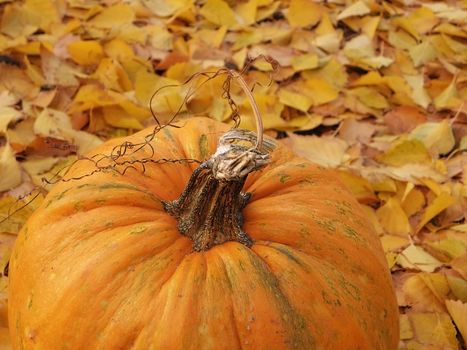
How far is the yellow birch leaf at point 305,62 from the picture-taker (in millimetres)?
3011

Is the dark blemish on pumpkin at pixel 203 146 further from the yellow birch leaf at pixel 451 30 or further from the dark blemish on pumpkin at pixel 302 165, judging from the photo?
the yellow birch leaf at pixel 451 30

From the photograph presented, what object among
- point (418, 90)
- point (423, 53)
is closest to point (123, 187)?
point (418, 90)

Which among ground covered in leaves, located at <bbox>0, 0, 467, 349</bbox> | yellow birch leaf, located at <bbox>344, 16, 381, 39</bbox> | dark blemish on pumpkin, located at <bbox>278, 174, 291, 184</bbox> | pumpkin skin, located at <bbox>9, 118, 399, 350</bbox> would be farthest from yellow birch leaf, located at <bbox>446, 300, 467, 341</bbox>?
yellow birch leaf, located at <bbox>344, 16, 381, 39</bbox>

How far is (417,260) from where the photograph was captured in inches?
84.4

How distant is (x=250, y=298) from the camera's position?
1.24m

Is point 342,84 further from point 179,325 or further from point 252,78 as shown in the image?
point 179,325

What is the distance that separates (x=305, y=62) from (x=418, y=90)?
53 centimetres

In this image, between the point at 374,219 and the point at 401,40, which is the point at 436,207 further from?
the point at 401,40

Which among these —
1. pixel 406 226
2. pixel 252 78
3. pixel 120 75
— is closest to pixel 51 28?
pixel 120 75

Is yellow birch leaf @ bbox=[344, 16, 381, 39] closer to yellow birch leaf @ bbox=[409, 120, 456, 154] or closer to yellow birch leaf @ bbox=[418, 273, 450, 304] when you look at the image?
yellow birch leaf @ bbox=[409, 120, 456, 154]

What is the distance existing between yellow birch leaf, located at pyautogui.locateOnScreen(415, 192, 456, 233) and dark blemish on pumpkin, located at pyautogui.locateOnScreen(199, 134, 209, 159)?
100cm

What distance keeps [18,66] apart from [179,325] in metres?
1.97

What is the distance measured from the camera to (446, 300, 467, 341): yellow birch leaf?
6.06ft

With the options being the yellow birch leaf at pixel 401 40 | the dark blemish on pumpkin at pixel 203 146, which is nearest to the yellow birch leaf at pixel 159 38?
the yellow birch leaf at pixel 401 40
